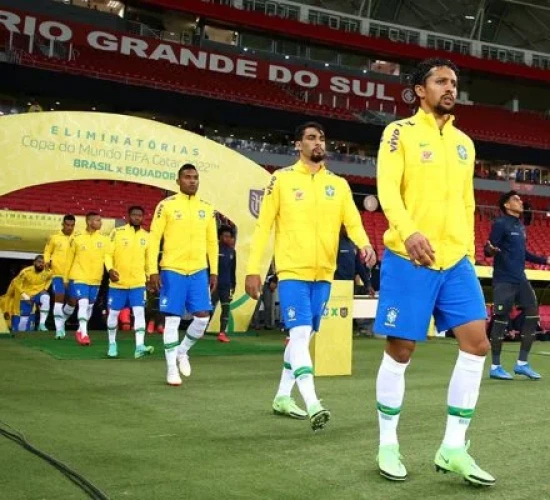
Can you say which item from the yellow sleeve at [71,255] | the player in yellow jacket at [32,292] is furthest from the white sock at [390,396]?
the player in yellow jacket at [32,292]

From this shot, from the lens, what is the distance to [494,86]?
39750 millimetres

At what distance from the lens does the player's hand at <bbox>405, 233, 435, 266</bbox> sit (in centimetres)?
307

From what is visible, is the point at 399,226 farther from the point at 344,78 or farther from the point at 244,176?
the point at 344,78

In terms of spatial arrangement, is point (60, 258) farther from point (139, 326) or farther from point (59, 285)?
point (139, 326)

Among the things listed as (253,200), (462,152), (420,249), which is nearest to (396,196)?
(420,249)

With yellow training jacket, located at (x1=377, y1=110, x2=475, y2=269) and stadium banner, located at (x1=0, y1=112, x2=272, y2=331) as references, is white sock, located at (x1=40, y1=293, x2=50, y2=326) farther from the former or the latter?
yellow training jacket, located at (x1=377, y1=110, x2=475, y2=269)

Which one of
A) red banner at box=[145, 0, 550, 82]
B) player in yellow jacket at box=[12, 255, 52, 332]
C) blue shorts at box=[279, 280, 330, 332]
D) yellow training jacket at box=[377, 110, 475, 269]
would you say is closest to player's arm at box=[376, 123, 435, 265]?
yellow training jacket at box=[377, 110, 475, 269]

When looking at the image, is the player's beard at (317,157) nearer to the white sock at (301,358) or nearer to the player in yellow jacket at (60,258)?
the white sock at (301,358)

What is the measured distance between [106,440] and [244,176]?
9543 millimetres

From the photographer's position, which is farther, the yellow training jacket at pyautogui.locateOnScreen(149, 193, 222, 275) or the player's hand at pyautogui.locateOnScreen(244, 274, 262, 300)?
the yellow training jacket at pyautogui.locateOnScreen(149, 193, 222, 275)

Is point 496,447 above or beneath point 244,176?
beneath

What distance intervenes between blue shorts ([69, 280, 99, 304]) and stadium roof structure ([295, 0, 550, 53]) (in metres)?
29.6

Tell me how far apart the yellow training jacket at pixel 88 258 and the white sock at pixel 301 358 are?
6495 mm

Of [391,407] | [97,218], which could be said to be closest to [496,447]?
[391,407]
